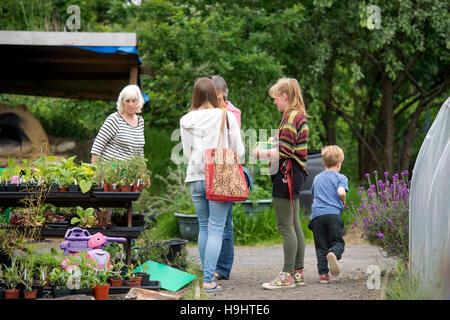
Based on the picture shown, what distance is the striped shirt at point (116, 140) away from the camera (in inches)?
209

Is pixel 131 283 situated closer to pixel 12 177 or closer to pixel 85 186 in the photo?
pixel 85 186

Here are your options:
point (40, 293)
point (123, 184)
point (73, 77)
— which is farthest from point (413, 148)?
point (40, 293)

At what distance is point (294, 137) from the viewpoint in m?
4.71

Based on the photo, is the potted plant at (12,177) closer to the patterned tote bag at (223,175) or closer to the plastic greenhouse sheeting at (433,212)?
the patterned tote bag at (223,175)

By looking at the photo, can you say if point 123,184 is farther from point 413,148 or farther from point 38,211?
point 413,148

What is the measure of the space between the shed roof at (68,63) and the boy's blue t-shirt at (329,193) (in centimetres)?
347

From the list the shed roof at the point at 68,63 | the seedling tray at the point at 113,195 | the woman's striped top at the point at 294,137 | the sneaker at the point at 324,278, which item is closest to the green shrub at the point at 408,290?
the sneaker at the point at 324,278

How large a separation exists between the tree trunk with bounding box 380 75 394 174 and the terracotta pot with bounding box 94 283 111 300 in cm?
783

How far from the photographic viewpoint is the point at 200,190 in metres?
4.64

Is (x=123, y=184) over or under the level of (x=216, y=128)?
under

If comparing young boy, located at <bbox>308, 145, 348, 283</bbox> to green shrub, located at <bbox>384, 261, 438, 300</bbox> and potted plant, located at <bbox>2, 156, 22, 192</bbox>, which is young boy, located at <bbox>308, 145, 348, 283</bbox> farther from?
potted plant, located at <bbox>2, 156, 22, 192</bbox>

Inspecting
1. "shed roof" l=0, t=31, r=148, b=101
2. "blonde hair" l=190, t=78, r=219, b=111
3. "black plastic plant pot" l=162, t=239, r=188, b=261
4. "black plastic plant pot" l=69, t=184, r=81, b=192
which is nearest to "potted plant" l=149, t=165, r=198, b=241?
"shed roof" l=0, t=31, r=148, b=101

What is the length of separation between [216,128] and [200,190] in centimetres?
52

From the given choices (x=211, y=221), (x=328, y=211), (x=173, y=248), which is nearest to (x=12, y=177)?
(x=173, y=248)
